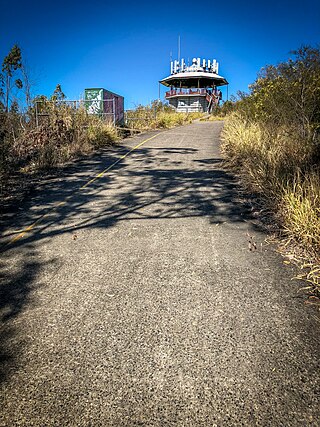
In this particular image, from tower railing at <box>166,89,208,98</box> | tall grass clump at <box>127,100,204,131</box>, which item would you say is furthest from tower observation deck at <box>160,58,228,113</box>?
tall grass clump at <box>127,100,204,131</box>

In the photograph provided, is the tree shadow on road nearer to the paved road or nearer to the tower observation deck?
the paved road

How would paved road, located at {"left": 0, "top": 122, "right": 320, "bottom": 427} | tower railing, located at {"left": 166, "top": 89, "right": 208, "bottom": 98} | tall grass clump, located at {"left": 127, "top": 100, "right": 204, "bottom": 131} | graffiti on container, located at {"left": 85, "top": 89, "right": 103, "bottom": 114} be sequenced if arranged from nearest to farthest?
1. paved road, located at {"left": 0, "top": 122, "right": 320, "bottom": 427}
2. graffiti on container, located at {"left": 85, "top": 89, "right": 103, "bottom": 114}
3. tall grass clump, located at {"left": 127, "top": 100, "right": 204, "bottom": 131}
4. tower railing, located at {"left": 166, "top": 89, "right": 208, "bottom": 98}

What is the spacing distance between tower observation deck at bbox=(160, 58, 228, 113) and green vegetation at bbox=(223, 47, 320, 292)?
4216cm

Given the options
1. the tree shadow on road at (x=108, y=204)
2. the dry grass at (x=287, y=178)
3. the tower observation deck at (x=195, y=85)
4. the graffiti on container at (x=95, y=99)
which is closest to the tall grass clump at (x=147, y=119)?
the graffiti on container at (x=95, y=99)

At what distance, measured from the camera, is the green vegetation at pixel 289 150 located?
3891 millimetres

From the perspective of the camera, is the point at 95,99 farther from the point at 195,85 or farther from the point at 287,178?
the point at 195,85

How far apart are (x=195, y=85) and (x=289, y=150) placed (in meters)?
53.3

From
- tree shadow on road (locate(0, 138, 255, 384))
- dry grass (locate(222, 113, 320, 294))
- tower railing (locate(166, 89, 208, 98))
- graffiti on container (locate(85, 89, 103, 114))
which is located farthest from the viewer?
tower railing (locate(166, 89, 208, 98))

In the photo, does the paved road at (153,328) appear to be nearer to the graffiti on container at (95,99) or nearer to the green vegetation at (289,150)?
the green vegetation at (289,150)

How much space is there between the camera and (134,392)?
1.84 metres

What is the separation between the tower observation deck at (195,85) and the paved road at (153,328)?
159 feet

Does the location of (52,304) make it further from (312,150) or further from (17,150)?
(17,150)

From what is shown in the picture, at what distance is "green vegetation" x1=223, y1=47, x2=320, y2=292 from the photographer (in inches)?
153

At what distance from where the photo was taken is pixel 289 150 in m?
6.91
